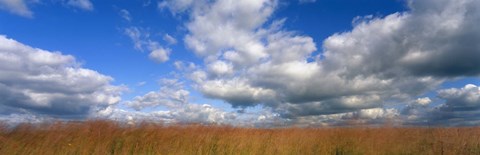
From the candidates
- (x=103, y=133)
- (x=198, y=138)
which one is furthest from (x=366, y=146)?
(x=103, y=133)

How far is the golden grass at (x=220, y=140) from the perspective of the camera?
371 inches

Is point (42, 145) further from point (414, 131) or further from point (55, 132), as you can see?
point (414, 131)

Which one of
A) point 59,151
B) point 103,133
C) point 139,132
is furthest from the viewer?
point 139,132

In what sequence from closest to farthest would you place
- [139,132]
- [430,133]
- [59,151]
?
[59,151] < [139,132] < [430,133]

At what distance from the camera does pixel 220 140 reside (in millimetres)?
12055

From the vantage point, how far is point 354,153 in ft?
41.1

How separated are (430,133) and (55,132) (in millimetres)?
12259

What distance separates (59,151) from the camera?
918cm

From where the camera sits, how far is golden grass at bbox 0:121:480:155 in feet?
30.9

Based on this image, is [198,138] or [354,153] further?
[354,153]

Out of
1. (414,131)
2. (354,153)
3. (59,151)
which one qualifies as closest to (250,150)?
(354,153)

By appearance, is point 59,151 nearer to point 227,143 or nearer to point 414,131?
point 227,143

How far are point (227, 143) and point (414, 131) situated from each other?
7380mm

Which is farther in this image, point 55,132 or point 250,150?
point 250,150
